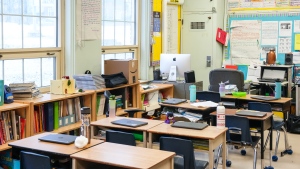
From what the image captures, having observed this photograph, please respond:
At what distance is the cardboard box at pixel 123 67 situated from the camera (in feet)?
20.6

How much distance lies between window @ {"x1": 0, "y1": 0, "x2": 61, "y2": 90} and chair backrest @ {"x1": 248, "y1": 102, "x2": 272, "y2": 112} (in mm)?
2674

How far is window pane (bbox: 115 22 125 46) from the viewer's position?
7270mm

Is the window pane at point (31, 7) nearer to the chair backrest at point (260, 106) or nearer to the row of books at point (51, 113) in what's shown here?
the row of books at point (51, 113)

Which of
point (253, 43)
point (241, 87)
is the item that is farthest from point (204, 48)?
point (241, 87)

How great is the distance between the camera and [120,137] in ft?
13.8

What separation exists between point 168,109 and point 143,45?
2.10 meters

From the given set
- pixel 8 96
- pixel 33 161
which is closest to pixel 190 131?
pixel 33 161

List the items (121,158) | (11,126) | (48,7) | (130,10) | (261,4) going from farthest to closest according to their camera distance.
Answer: (261,4) < (130,10) < (48,7) < (11,126) < (121,158)

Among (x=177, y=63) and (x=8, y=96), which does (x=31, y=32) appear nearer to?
(x=8, y=96)

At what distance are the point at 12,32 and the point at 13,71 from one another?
458 mm

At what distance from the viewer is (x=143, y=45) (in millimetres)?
7824

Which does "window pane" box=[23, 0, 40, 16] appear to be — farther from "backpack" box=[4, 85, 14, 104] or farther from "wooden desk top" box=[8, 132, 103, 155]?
"wooden desk top" box=[8, 132, 103, 155]

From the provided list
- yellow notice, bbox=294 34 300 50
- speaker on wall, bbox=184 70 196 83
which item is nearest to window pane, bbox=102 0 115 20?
A: speaker on wall, bbox=184 70 196 83

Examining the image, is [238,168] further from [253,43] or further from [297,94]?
[253,43]
